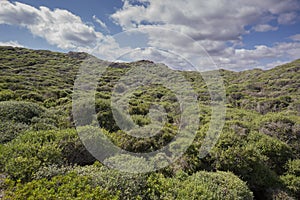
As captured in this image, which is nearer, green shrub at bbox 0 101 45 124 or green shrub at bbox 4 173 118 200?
green shrub at bbox 4 173 118 200

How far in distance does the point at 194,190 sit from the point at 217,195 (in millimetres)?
749

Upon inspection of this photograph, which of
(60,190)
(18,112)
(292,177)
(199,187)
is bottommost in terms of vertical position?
(292,177)

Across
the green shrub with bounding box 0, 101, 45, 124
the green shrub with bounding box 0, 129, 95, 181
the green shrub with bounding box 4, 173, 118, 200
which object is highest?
the green shrub with bounding box 0, 101, 45, 124

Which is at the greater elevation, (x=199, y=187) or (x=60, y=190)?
(x=60, y=190)

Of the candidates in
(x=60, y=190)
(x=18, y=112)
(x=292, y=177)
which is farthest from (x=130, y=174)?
(x=292, y=177)

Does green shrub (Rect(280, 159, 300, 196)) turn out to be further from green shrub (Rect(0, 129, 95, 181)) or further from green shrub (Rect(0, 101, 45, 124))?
green shrub (Rect(0, 101, 45, 124))

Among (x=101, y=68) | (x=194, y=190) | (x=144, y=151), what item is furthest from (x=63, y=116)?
(x=101, y=68)

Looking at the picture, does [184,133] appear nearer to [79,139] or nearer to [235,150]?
[235,150]

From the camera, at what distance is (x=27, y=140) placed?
6.70 metres

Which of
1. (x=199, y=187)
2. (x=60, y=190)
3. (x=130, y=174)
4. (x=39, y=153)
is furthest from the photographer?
(x=39, y=153)

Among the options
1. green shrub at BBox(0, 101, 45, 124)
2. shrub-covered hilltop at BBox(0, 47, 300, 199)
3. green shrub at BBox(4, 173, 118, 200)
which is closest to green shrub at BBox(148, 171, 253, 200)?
shrub-covered hilltop at BBox(0, 47, 300, 199)

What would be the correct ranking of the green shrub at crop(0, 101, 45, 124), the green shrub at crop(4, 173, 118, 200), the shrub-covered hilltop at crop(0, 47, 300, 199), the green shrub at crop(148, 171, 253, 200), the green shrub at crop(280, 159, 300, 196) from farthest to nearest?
the green shrub at crop(0, 101, 45, 124), the green shrub at crop(280, 159, 300, 196), the green shrub at crop(148, 171, 253, 200), the shrub-covered hilltop at crop(0, 47, 300, 199), the green shrub at crop(4, 173, 118, 200)

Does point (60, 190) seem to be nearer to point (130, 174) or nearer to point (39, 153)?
point (130, 174)

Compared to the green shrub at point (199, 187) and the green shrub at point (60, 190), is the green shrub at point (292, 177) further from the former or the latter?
the green shrub at point (60, 190)
